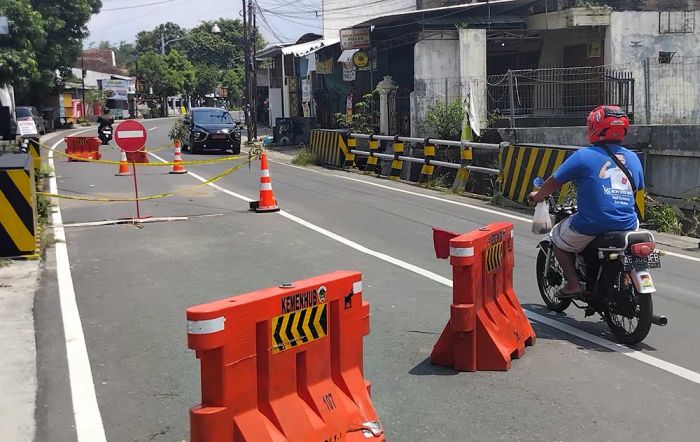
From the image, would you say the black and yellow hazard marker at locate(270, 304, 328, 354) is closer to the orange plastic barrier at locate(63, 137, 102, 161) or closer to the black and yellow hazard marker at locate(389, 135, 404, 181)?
the black and yellow hazard marker at locate(389, 135, 404, 181)

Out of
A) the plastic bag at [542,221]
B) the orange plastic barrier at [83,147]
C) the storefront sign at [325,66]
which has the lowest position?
the plastic bag at [542,221]

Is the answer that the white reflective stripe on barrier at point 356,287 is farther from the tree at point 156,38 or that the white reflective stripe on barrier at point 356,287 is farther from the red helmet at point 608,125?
the tree at point 156,38

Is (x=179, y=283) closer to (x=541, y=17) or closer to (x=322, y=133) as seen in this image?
(x=322, y=133)

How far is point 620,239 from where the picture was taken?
6012 millimetres

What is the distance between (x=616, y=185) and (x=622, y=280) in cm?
77

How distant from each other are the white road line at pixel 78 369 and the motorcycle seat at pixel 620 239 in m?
4.02

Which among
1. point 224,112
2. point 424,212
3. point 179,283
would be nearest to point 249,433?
point 179,283

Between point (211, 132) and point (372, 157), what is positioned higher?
point (211, 132)

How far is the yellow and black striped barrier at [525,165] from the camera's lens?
13430mm

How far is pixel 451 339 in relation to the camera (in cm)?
559

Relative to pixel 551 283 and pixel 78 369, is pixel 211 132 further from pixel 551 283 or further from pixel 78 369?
pixel 78 369

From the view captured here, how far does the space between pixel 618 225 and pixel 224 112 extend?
26703 mm

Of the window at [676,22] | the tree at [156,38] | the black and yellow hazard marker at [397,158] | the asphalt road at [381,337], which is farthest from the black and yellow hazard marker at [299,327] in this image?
the tree at [156,38]

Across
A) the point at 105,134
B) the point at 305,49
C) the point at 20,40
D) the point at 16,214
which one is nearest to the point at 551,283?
the point at 16,214
